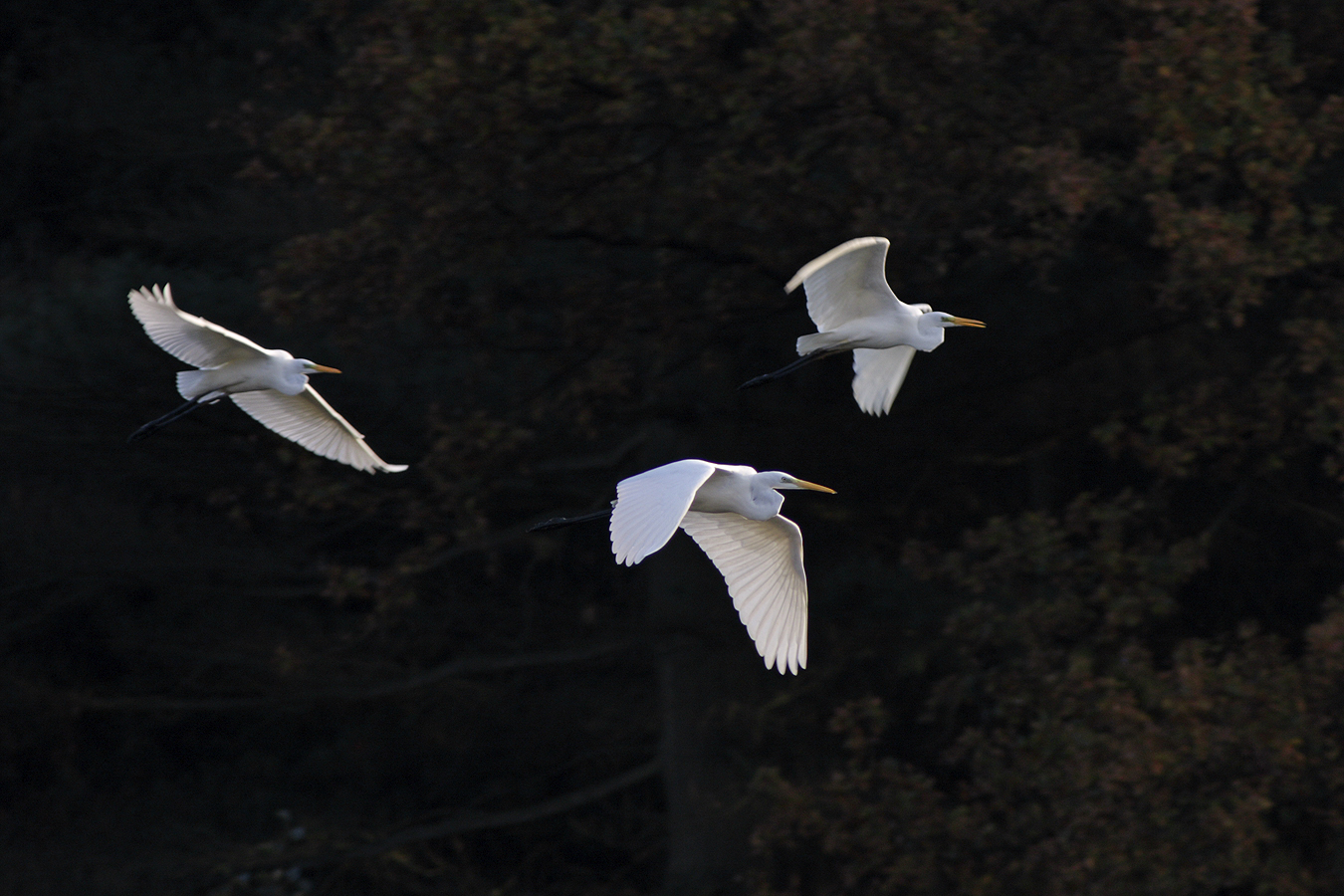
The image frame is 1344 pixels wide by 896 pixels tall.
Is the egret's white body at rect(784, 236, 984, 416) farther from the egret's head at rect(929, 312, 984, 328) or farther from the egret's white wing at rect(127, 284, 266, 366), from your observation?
the egret's white wing at rect(127, 284, 266, 366)

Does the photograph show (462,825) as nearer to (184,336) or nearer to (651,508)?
(184,336)

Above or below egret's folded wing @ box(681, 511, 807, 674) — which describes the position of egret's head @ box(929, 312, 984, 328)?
above

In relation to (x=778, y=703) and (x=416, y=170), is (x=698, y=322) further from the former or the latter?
(x=778, y=703)

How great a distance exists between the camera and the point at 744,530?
5387 mm

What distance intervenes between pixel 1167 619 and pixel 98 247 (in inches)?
220

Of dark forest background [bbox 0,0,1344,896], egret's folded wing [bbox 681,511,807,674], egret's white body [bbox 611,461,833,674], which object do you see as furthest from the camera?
dark forest background [bbox 0,0,1344,896]

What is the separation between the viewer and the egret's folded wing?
5.04m

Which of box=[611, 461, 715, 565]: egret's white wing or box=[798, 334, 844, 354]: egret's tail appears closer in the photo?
box=[611, 461, 715, 565]: egret's white wing

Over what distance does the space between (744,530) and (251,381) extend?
4.97ft

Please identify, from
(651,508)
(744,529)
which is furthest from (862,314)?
(651,508)

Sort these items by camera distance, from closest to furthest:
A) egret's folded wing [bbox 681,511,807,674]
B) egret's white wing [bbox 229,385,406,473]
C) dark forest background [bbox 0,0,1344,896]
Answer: egret's folded wing [bbox 681,511,807,674] → egret's white wing [bbox 229,385,406,473] → dark forest background [bbox 0,0,1344,896]

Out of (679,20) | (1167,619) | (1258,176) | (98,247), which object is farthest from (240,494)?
(1258,176)

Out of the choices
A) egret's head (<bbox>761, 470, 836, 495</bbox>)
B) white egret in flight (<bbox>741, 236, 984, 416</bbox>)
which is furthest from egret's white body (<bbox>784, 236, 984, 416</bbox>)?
egret's head (<bbox>761, 470, 836, 495</bbox>)

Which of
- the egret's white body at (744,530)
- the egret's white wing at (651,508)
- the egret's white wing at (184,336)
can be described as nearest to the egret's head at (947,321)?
the egret's white body at (744,530)
